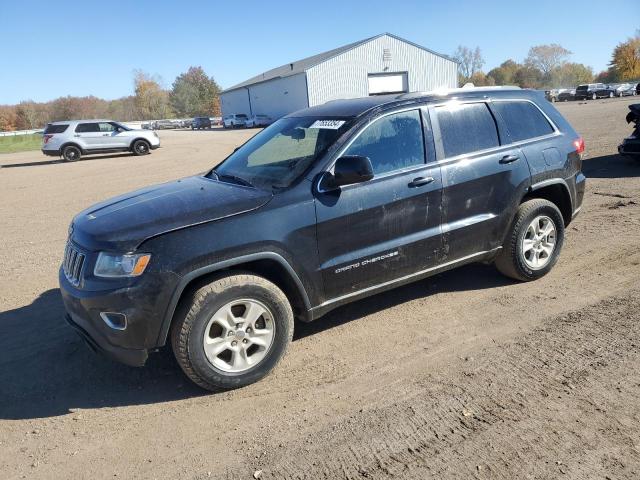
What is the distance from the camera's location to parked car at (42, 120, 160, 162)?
894 inches

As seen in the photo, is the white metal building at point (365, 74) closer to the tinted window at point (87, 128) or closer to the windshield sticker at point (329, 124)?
the tinted window at point (87, 128)

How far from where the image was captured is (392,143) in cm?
411

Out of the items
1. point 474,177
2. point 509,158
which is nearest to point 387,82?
point 509,158

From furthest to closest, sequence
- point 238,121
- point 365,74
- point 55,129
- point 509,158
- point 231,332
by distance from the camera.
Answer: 1. point 238,121
2. point 365,74
3. point 55,129
4. point 509,158
5. point 231,332

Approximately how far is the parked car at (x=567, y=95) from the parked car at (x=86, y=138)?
51.2m

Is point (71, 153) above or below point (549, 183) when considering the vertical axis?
above

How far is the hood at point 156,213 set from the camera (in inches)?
129

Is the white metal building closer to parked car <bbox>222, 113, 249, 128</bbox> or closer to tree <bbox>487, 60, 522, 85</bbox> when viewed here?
parked car <bbox>222, 113, 249, 128</bbox>

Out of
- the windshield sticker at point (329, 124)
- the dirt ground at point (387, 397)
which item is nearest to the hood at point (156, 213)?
the windshield sticker at point (329, 124)

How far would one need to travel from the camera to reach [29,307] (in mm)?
5141

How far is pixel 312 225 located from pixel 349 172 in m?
0.47

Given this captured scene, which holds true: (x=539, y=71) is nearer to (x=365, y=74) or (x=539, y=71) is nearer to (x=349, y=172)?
(x=365, y=74)

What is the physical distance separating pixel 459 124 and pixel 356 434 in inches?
111

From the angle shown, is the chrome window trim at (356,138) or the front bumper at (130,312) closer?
the front bumper at (130,312)
